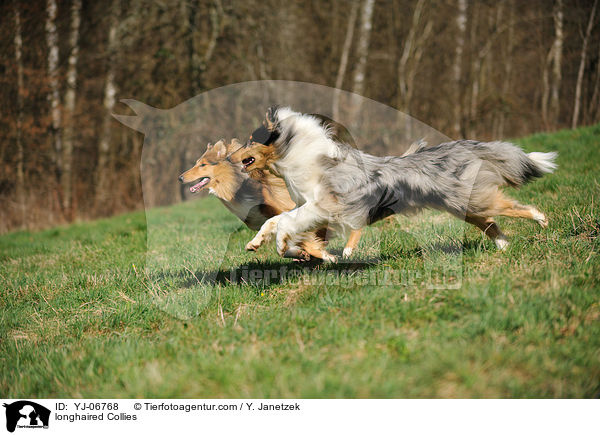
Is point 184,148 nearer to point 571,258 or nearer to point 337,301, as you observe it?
point 337,301

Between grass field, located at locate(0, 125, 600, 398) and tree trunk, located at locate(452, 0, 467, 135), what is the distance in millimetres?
12587

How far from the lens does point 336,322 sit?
117 inches

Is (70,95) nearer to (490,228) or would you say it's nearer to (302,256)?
(302,256)

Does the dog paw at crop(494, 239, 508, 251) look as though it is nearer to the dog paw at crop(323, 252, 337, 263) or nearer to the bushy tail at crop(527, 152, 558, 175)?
the bushy tail at crop(527, 152, 558, 175)

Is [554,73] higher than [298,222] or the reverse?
higher

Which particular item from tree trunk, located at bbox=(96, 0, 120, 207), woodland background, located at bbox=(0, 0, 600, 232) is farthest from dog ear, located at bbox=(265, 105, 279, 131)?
tree trunk, located at bbox=(96, 0, 120, 207)

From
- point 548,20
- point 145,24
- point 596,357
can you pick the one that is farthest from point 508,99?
point 596,357

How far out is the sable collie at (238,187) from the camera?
524cm

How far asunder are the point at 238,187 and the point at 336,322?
2.76 m

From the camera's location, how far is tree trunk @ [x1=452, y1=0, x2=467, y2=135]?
55.6ft
